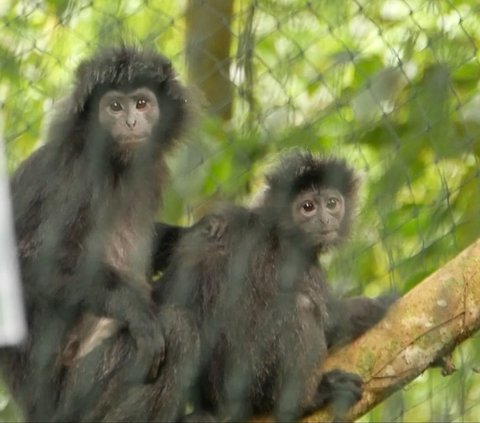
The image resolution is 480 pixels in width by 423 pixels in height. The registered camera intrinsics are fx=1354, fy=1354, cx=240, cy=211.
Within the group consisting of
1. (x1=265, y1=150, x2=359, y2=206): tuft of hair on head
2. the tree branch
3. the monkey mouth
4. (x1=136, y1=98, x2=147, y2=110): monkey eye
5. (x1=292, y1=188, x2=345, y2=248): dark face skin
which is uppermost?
(x1=136, y1=98, x2=147, y2=110): monkey eye

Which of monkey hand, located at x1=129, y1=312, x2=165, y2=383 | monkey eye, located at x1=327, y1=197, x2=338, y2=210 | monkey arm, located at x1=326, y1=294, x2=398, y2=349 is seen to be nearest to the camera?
monkey hand, located at x1=129, y1=312, x2=165, y2=383

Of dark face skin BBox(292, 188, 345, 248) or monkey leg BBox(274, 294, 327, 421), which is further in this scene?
dark face skin BBox(292, 188, 345, 248)

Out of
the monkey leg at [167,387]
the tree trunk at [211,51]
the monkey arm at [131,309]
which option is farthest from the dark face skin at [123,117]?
the monkey leg at [167,387]

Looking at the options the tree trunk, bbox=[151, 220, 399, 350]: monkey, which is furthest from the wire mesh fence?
bbox=[151, 220, 399, 350]: monkey

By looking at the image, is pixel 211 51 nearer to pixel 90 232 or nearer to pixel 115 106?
pixel 115 106

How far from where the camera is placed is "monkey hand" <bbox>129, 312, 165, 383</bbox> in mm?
2191

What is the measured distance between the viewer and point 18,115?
2.34 m

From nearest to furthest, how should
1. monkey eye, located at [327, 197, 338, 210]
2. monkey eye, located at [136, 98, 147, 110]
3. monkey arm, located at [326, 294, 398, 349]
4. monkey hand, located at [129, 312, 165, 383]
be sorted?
monkey hand, located at [129, 312, 165, 383]
monkey arm, located at [326, 294, 398, 349]
monkey eye, located at [136, 98, 147, 110]
monkey eye, located at [327, 197, 338, 210]

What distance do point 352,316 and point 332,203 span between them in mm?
293

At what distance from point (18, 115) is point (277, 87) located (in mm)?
554

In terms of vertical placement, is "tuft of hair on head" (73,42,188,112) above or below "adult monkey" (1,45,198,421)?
above

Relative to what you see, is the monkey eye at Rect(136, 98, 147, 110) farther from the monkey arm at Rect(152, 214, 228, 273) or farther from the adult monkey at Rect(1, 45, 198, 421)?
the monkey arm at Rect(152, 214, 228, 273)

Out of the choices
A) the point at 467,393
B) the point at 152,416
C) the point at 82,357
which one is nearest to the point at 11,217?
the point at 82,357

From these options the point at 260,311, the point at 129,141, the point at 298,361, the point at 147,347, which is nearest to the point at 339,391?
the point at 298,361
